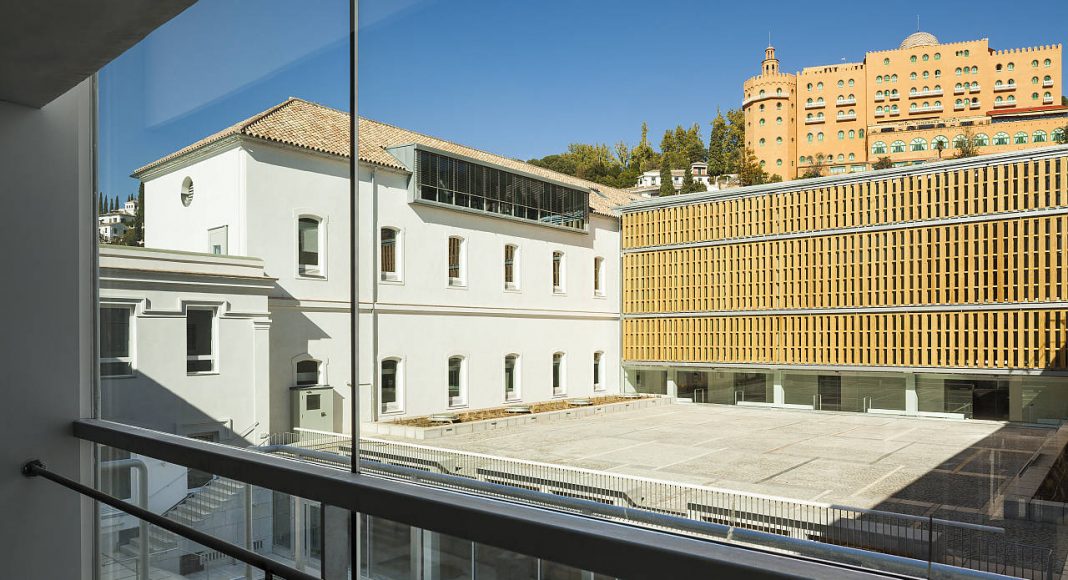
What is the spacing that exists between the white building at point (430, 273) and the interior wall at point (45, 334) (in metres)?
0.94

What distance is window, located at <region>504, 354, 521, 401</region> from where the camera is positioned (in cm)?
159

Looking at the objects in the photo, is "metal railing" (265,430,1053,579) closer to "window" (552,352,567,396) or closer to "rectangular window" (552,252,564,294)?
"window" (552,352,567,396)

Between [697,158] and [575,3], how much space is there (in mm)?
344

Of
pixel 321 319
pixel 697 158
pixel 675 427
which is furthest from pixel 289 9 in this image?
pixel 675 427

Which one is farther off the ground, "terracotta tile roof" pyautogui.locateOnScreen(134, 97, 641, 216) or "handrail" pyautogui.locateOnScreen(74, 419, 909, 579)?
"terracotta tile roof" pyautogui.locateOnScreen(134, 97, 641, 216)

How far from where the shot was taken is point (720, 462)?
1260 millimetres

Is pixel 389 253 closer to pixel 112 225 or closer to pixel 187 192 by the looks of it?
pixel 187 192

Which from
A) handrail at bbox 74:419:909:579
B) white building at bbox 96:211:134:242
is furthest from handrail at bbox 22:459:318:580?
white building at bbox 96:211:134:242

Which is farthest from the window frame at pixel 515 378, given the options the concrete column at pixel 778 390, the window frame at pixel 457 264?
the concrete column at pixel 778 390

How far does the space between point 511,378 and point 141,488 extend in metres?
1.36

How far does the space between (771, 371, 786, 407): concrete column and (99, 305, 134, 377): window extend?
6.37 ft

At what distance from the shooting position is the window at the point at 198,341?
2098mm

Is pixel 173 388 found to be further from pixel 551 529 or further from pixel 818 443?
pixel 818 443

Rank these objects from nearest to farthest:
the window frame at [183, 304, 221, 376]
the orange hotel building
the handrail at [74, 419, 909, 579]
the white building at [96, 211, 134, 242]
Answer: the handrail at [74, 419, 909, 579], the orange hotel building, the window frame at [183, 304, 221, 376], the white building at [96, 211, 134, 242]
